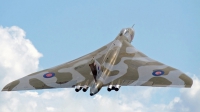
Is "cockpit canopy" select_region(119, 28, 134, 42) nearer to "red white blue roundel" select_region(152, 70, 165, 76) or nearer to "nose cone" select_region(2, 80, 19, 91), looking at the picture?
"red white blue roundel" select_region(152, 70, 165, 76)

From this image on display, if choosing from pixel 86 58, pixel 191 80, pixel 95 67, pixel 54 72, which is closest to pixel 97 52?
pixel 86 58

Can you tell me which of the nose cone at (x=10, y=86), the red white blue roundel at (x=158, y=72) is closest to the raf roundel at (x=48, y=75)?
the nose cone at (x=10, y=86)

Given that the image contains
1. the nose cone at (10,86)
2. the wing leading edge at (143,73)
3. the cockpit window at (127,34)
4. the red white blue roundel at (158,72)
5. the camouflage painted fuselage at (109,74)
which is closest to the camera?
the camouflage painted fuselage at (109,74)

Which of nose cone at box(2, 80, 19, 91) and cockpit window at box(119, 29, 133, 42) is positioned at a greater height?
cockpit window at box(119, 29, 133, 42)

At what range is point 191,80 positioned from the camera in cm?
3200

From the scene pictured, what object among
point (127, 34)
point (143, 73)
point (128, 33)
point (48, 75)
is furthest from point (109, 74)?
point (128, 33)

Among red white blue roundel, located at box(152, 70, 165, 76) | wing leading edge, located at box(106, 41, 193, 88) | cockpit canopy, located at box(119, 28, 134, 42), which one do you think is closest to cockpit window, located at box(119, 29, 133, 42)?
cockpit canopy, located at box(119, 28, 134, 42)

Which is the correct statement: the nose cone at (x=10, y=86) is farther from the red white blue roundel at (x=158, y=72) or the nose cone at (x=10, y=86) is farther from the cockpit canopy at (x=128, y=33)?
the cockpit canopy at (x=128, y=33)

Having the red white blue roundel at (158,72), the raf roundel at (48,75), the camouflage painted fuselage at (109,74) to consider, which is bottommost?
the red white blue roundel at (158,72)

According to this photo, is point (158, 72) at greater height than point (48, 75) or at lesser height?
lesser

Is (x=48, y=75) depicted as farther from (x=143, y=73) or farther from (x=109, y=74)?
(x=143, y=73)

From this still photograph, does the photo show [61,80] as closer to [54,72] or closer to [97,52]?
[54,72]

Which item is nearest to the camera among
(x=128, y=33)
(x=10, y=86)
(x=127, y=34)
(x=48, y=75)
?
(x=10, y=86)

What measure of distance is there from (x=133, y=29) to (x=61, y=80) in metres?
15.2
